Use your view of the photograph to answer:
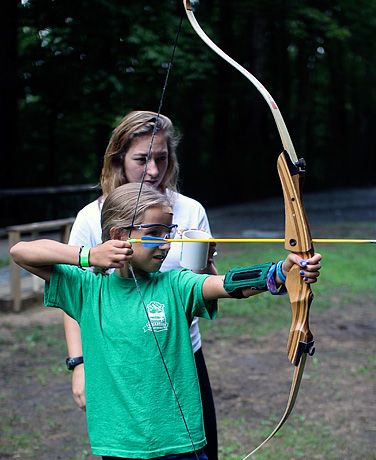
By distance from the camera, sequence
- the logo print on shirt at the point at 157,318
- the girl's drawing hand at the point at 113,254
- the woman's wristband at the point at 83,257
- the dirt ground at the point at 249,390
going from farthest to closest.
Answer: the dirt ground at the point at 249,390
the logo print on shirt at the point at 157,318
the woman's wristband at the point at 83,257
the girl's drawing hand at the point at 113,254

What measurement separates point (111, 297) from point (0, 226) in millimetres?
9804

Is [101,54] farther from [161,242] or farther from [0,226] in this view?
[161,242]

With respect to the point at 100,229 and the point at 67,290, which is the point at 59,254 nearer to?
the point at 67,290

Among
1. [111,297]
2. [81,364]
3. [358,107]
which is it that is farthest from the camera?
[358,107]

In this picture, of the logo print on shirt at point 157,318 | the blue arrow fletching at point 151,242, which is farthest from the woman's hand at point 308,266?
the logo print on shirt at point 157,318

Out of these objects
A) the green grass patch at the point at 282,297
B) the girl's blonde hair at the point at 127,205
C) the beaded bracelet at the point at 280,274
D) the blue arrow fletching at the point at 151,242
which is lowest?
the green grass patch at the point at 282,297

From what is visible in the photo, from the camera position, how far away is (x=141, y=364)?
6.17 ft

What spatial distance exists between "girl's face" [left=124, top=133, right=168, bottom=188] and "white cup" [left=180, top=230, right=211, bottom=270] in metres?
0.25

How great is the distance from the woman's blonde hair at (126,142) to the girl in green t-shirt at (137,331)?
1.09 feet

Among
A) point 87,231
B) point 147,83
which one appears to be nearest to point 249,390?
point 87,231

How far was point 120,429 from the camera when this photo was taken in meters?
1.87

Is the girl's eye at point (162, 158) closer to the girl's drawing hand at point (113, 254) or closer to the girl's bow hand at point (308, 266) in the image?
the girl's drawing hand at point (113, 254)

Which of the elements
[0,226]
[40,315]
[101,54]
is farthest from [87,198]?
[40,315]

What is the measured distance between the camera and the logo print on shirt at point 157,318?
1.88 m
